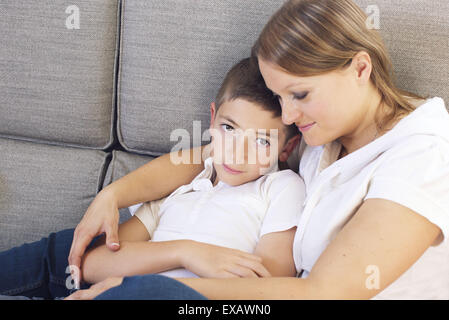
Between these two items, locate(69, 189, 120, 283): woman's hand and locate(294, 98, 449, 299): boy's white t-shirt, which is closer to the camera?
locate(294, 98, 449, 299): boy's white t-shirt

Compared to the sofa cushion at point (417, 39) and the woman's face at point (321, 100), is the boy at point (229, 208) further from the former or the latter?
the sofa cushion at point (417, 39)

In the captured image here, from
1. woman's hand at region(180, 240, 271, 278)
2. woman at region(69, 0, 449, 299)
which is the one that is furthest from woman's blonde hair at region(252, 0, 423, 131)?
woman's hand at region(180, 240, 271, 278)

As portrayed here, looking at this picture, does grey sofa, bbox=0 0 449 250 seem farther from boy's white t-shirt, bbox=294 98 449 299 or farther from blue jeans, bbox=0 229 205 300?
boy's white t-shirt, bbox=294 98 449 299

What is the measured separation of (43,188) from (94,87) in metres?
0.32

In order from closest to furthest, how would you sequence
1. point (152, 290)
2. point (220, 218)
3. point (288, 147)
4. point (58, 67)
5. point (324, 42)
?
point (152, 290) < point (324, 42) < point (220, 218) < point (288, 147) < point (58, 67)

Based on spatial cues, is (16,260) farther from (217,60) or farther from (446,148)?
(446,148)

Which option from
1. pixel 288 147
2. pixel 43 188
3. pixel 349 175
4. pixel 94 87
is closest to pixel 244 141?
pixel 288 147

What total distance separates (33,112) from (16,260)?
1.43 ft

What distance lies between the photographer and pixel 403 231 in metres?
0.66

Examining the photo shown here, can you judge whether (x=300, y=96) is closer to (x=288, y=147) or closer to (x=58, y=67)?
(x=288, y=147)

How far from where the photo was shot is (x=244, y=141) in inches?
39.6

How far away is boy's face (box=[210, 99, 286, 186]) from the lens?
1000mm

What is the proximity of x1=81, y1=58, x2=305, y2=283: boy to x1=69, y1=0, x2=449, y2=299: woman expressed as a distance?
4cm

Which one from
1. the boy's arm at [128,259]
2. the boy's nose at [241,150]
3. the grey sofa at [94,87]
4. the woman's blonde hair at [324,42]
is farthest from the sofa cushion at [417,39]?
the boy's arm at [128,259]
